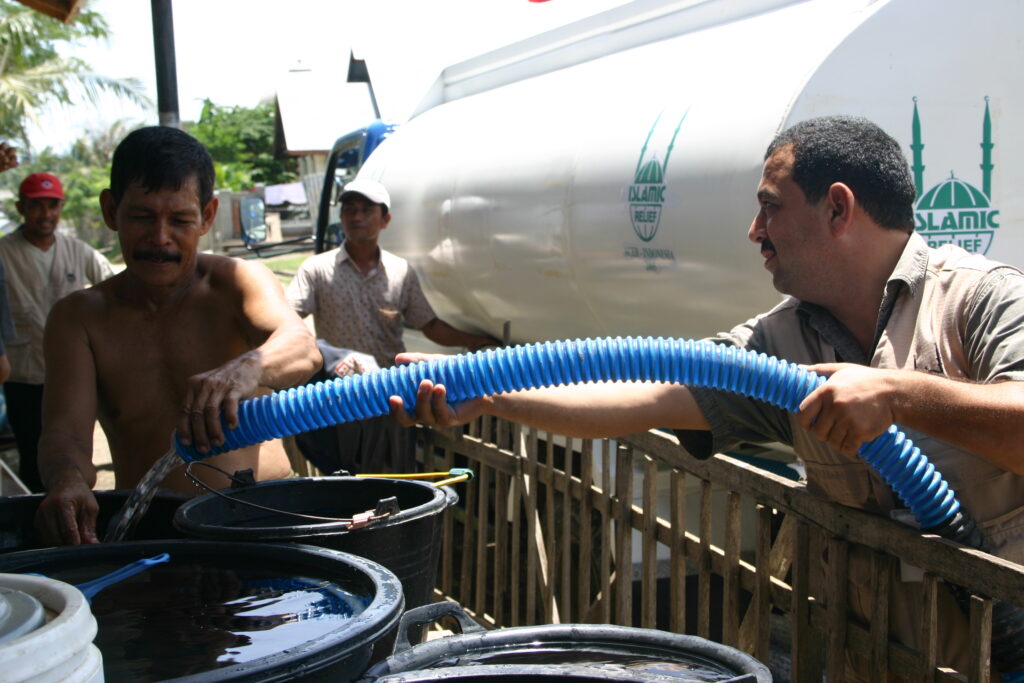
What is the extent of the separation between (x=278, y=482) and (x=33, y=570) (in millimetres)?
719

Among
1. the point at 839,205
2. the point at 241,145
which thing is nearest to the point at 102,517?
the point at 839,205

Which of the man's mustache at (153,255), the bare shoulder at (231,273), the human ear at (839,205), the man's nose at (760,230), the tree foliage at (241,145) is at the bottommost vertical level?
the bare shoulder at (231,273)

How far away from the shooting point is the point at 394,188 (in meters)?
7.28

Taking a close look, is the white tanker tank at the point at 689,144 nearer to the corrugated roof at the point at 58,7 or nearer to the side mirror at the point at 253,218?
the corrugated roof at the point at 58,7

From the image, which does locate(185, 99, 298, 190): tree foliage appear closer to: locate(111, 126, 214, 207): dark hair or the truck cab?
the truck cab

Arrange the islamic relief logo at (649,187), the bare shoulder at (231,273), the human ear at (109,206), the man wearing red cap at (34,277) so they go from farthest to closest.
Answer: the man wearing red cap at (34,277) < the islamic relief logo at (649,187) < the bare shoulder at (231,273) < the human ear at (109,206)

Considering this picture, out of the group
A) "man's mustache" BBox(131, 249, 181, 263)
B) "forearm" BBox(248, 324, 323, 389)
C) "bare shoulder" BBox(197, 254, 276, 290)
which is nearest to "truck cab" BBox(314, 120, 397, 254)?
"bare shoulder" BBox(197, 254, 276, 290)

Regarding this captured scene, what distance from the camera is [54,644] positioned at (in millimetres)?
1069

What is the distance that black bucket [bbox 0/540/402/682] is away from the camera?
1.39 metres

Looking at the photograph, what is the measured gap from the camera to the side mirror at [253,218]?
30.8 meters

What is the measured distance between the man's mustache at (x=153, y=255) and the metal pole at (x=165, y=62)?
3.85m

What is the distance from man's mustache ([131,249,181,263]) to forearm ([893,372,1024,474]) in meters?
1.94

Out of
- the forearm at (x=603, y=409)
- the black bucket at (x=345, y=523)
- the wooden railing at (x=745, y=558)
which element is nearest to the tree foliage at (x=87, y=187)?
the wooden railing at (x=745, y=558)

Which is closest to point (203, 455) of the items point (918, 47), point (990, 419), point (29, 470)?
point (990, 419)
